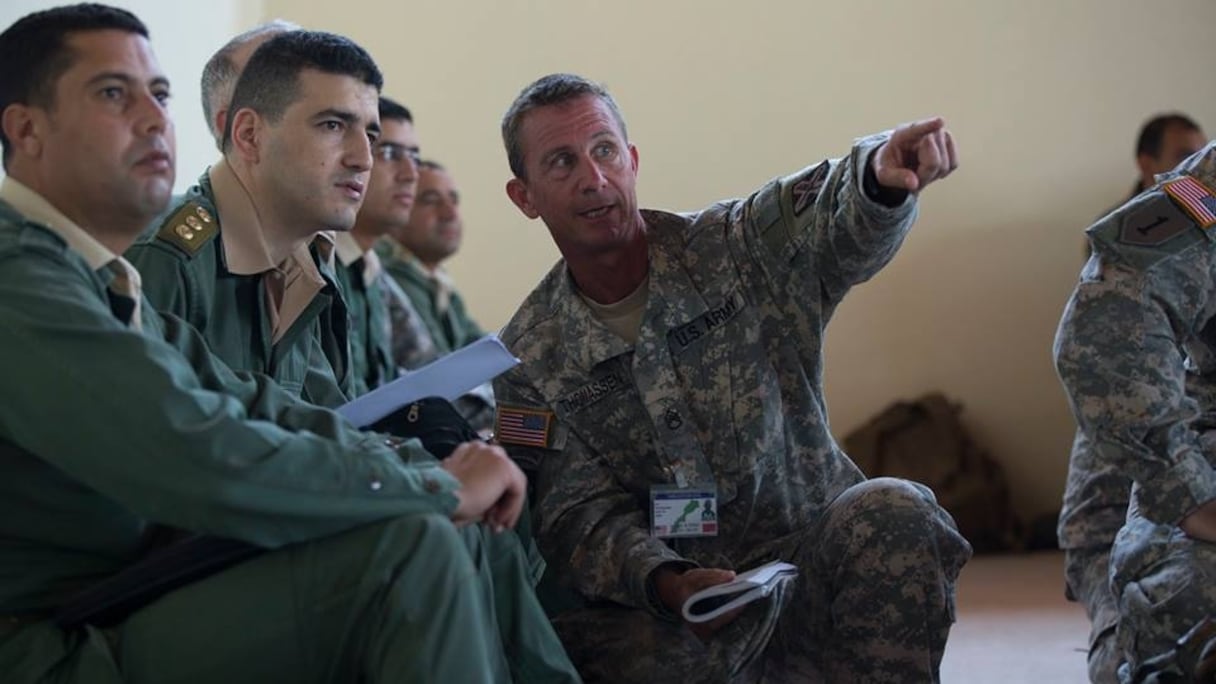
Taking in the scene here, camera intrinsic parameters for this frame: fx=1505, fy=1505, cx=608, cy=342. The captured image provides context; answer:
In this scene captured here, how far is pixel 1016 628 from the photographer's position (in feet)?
12.5

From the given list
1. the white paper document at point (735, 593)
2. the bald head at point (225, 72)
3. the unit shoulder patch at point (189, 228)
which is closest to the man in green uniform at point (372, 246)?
the bald head at point (225, 72)

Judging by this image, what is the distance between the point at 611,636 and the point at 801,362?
56cm

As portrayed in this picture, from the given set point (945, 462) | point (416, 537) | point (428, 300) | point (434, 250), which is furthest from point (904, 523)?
point (945, 462)

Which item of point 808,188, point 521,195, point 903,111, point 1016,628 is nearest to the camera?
point 808,188

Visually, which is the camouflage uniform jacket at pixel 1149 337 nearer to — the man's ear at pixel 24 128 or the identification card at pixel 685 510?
the identification card at pixel 685 510

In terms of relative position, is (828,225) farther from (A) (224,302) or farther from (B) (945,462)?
(B) (945,462)

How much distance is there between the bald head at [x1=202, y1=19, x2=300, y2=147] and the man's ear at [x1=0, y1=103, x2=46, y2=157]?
97cm

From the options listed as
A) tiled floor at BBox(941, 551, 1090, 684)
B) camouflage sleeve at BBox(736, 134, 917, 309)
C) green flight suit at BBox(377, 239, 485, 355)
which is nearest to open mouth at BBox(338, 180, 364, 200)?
camouflage sleeve at BBox(736, 134, 917, 309)

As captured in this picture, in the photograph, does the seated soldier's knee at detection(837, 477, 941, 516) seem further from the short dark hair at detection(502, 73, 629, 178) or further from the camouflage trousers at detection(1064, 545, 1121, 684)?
the short dark hair at detection(502, 73, 629, 178)

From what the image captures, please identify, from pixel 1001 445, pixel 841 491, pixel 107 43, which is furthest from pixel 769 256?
pixel 1001 445

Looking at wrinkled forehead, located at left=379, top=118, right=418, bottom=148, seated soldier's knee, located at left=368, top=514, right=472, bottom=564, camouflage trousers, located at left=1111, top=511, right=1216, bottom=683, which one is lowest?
camouflage trousers, located at left=1111, top=511, right=1216, bottom=683

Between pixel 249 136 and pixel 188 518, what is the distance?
113cm

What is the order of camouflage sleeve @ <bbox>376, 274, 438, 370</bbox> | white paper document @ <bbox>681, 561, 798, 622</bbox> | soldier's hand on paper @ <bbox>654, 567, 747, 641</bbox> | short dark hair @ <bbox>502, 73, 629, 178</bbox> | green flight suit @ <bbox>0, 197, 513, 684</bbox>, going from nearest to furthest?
green flight suit @ <bbox>0, 197, 513, 684</bbox> → white paper document @ <bbox>681, 561, 798, 622</bbox> → soldier's hand on paper @ <bbox>654, 567, 747, 641</bbox> → short dark hair @ <bbox>502, 73, 629, 178</bbox> → camouflage sleeve @ <bbox>376, 274, 438, 370</bbox>

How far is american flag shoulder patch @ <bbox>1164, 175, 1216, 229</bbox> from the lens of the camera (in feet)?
7.64
